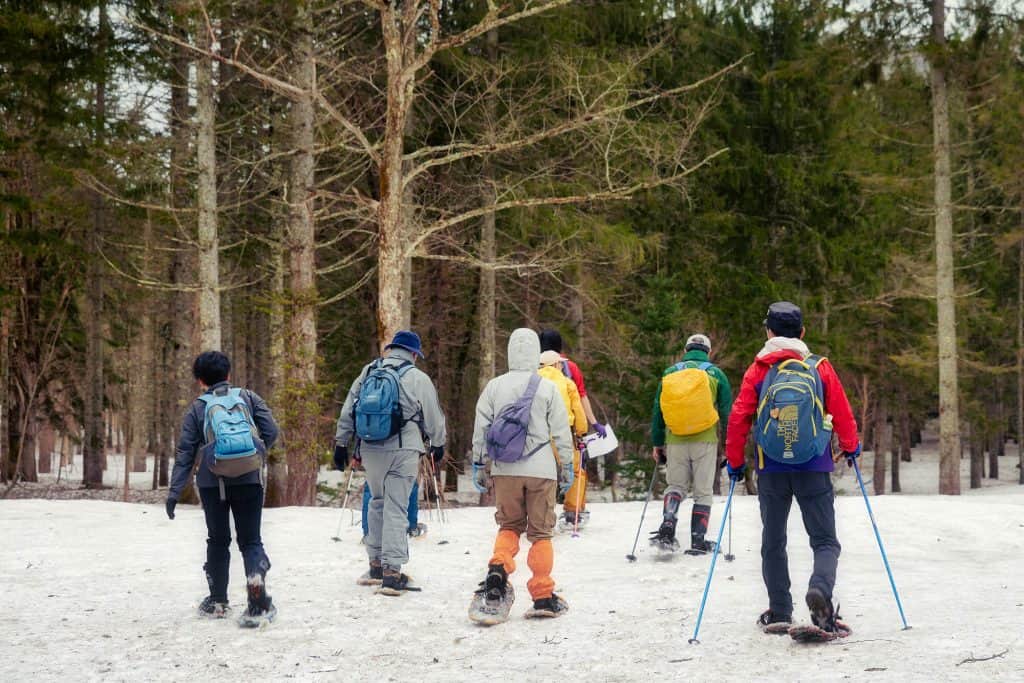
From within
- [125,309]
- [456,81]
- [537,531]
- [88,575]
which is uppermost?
[456,81]

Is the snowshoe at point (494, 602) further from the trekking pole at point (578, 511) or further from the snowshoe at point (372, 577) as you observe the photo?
the trekking pole at point (578, 511)

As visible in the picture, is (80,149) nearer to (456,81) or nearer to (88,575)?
(456,81)

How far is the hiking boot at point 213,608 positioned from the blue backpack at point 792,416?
3852 mm

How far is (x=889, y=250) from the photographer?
85.6 feet

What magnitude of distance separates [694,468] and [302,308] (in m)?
7.79

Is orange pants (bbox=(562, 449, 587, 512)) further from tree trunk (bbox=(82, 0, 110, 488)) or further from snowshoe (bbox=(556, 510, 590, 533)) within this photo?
tree trunk (bbox=(82, 0, 110, 488))

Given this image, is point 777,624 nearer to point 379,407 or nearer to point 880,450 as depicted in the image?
point 379,407

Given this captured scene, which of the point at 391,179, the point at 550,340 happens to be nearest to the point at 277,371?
the point at 391,179

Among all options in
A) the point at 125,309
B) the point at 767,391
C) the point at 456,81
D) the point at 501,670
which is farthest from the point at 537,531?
the point at 125,309

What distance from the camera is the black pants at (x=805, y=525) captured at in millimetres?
5633

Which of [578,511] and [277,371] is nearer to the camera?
[578,511]

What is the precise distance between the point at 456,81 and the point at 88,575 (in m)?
12.8

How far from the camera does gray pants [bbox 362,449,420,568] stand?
7.29 m

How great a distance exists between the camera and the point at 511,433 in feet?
21.3
